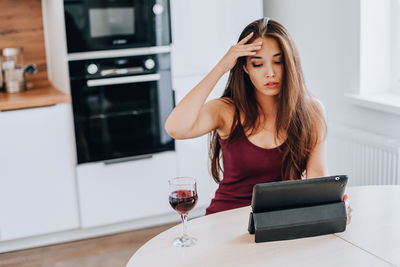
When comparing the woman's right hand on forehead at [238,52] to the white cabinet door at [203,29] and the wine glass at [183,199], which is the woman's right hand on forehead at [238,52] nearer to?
the wine glass at [183,199]

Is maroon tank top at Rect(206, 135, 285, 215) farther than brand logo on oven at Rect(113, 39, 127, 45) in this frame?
No

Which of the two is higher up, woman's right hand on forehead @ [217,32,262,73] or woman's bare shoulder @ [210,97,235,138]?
woman's right hand on forehead @ [217,32,262,73]

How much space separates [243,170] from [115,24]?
5.37 ft

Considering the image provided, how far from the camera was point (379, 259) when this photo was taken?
1435 mm

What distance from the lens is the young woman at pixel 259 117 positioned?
2.01 meters

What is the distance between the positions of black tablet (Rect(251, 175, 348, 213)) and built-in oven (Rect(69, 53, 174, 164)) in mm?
2032

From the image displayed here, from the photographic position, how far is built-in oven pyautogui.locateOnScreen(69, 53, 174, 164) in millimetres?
3332

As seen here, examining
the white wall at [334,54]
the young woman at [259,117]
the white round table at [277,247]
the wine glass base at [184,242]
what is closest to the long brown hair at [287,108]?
the young woman at [259,117]

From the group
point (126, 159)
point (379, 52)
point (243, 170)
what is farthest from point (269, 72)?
point (126, 159)

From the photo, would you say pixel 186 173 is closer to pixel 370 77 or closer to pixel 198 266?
pixel 370 77

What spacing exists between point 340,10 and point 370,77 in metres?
0.42

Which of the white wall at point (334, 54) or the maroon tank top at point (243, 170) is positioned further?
the white wall at point (334, 54)

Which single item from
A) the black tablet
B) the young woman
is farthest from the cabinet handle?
the black tablet

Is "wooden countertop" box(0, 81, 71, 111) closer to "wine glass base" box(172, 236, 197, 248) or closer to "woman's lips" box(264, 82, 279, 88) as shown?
"woman's lips" box(264, 82, 279, 88)
